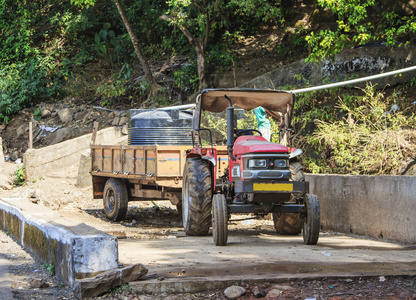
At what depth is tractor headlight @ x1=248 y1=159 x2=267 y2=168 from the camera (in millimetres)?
→ 7383

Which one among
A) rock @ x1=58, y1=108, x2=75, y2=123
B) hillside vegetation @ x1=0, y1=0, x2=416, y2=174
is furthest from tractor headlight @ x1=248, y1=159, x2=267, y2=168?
rock @ x1=58, y1=108, x2=75, y2=123

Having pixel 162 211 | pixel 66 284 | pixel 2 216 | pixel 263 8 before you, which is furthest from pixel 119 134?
pixel 66 284

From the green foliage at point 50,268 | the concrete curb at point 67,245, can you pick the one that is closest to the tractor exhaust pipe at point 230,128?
the concrete curb at point 67,245

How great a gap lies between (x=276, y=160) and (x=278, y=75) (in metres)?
9.40

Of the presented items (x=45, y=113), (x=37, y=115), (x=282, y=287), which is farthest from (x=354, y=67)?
(x=37, y=115)

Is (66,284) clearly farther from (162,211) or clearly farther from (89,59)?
(89,59)

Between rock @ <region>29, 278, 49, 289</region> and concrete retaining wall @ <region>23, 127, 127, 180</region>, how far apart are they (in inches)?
445

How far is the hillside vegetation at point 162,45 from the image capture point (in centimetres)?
1473

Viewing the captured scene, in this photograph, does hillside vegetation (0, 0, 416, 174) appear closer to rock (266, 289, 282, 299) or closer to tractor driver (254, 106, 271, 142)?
tractor driver (254, 106, 271, 142)

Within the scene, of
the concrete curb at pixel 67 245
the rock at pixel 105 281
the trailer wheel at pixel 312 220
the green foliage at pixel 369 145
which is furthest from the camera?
the green foliage at pixel 369 145

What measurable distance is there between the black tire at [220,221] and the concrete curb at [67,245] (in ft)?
6.60

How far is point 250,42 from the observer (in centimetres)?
2181

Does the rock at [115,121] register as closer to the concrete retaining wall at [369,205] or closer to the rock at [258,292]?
the concrete retaining wall at [369,205]

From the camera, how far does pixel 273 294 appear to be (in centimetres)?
467
